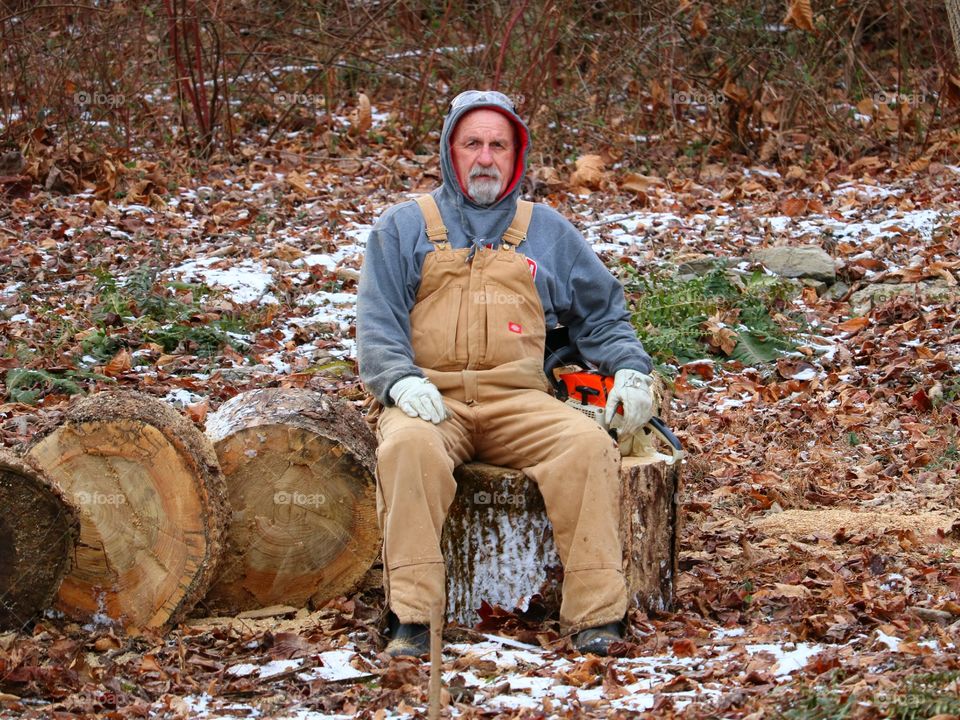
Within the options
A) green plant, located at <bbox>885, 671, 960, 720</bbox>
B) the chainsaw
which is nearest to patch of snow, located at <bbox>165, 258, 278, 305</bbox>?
the chainsaw

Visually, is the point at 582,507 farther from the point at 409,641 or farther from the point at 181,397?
the point at 181,397

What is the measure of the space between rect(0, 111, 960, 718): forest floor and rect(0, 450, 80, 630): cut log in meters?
0.14

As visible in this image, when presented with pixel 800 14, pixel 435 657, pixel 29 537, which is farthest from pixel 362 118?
pixel 435 657

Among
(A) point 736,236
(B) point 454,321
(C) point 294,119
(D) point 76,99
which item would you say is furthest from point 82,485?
(C) point 294,119

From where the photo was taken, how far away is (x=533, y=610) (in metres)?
4.36

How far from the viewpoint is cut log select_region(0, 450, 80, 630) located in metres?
4.00

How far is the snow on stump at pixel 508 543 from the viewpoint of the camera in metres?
4.30

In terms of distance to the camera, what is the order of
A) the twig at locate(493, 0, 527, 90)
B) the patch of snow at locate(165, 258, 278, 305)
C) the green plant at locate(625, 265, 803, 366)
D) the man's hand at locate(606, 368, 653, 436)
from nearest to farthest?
the man's hand at locate(606, 368, 653, 436), the green plant at locate(625, 265, 803, 366), the patch of snow at locate(165, 258, 278, 305), the twig at locate(493, 0, 527, 90)

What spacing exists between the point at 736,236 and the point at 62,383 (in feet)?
17.1

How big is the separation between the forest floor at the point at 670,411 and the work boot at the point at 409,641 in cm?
8

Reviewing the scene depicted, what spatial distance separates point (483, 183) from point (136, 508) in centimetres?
173

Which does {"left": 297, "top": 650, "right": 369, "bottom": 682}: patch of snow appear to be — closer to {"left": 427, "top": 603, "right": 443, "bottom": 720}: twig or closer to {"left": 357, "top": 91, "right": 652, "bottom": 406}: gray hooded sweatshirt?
{"left": 357, "top": 91, "right": 652, "bottom": 406}: gray hooded sweatshirt

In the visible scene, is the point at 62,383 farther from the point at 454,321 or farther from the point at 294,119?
the point at 294,119

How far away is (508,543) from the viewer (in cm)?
433
